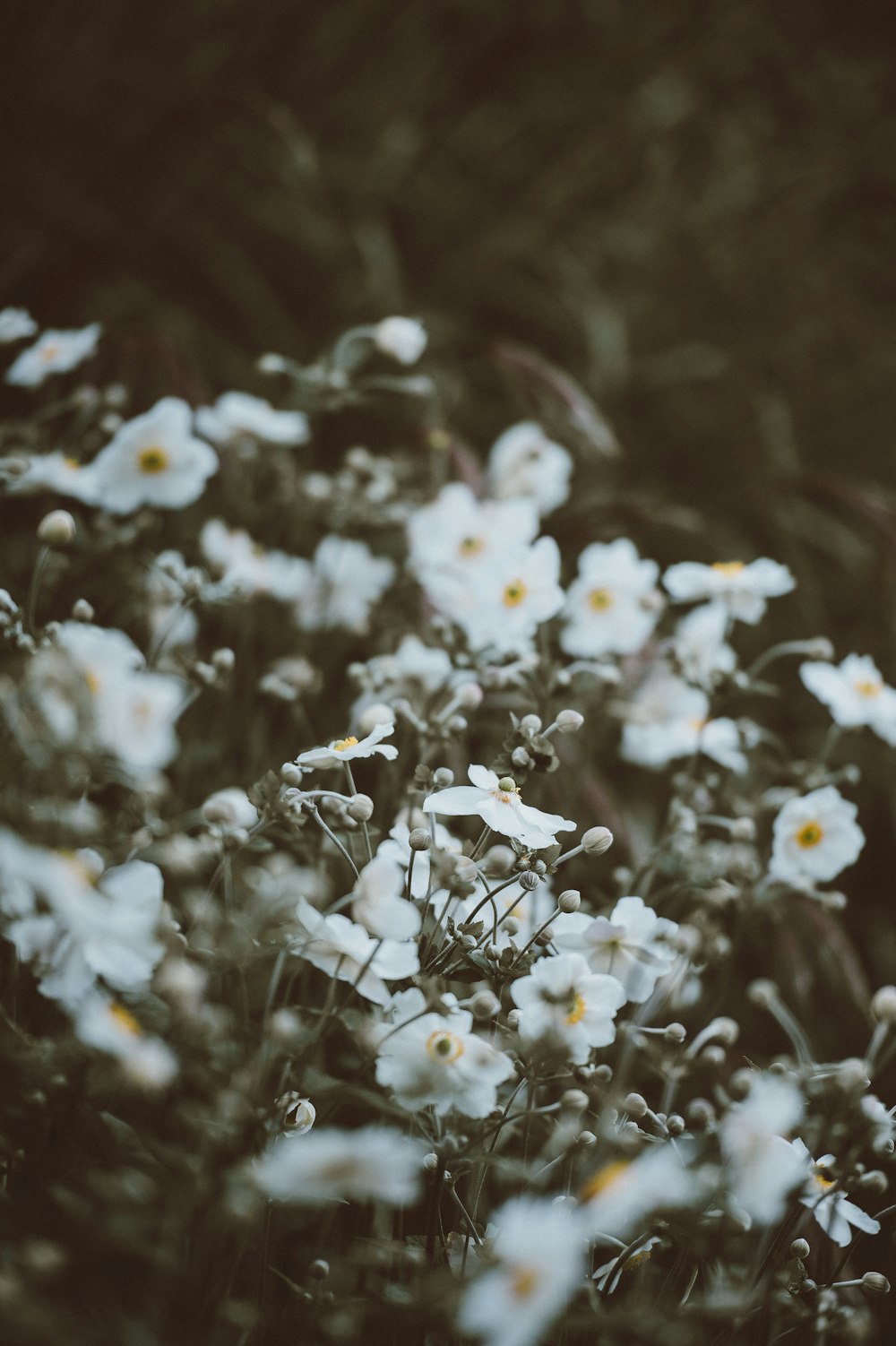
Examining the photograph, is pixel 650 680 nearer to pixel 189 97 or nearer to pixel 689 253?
pixel 189 97

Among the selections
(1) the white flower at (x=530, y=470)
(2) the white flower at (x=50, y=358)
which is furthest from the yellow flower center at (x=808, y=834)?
(2) the white flower at (x=50, y=358)

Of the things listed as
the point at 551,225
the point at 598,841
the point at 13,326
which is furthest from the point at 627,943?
the point at 551,225

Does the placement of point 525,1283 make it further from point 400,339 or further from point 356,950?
point 400,339

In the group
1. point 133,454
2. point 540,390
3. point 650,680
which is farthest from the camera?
point 540,390

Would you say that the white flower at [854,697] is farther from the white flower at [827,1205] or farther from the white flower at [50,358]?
the white flower at [50,358]

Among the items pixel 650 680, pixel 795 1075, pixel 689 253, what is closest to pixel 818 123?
pixel 689 253
